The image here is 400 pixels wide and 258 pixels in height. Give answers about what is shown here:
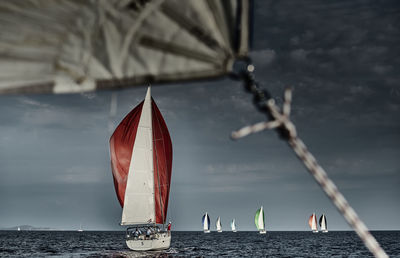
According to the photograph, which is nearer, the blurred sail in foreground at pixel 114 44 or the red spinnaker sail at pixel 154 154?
the blurred sail in foreground at pixel 114 44

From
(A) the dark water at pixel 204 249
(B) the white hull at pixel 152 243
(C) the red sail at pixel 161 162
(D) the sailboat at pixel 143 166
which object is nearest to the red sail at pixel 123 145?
(D) the sailboat at pixel 143 166

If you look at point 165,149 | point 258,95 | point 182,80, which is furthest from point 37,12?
point 165,149

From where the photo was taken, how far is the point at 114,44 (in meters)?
2.30

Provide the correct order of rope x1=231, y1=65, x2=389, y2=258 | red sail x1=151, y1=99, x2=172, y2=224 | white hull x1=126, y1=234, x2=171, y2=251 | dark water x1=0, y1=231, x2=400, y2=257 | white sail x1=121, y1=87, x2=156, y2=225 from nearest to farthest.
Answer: rope x1=231, y1=65, x2=389, y2=258 < white sail x1=121, y1=87, x2=156, y2=225 < red sail x1=151, y1=99, x2=172, y2=224 < white hull x1=126, y1=234, x2=171, y2=251 < dark water x1=0, y1=231, x2=400, y2=257

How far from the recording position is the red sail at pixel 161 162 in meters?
38.9

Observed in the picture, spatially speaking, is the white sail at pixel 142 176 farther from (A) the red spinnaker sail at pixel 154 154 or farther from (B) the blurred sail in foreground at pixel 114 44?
(B) the blurred sail in foreground at pixel 114 44

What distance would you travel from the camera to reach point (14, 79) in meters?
2.30

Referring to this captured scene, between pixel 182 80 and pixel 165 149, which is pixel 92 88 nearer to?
pixel 182 80

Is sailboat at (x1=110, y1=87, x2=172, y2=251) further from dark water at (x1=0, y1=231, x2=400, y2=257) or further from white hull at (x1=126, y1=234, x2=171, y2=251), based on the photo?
dark water at (x1=0, y1=231, x2=400, y2=257)

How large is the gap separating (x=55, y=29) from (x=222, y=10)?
812mm

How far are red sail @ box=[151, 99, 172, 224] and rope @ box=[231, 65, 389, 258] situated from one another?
3667cm

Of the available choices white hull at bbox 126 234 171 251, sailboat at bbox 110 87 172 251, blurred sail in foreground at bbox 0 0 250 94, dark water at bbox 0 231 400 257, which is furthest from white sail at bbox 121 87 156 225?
blurred sail in foreground at bbox 0 0 250 94

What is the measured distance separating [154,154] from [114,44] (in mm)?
36970

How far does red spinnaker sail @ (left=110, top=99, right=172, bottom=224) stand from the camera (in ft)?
126
